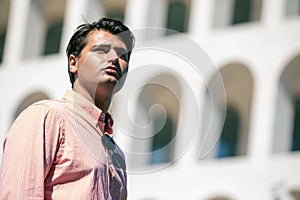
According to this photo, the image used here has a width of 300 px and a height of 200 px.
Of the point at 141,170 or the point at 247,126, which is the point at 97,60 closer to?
the point at 141,170

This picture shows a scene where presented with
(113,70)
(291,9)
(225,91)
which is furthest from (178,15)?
(113,70)

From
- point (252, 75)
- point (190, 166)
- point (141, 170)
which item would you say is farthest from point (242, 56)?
point (141, 170)

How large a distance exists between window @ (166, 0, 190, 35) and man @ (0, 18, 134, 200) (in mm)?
20366

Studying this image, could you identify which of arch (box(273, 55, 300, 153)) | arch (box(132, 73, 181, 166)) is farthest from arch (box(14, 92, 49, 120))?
arch (box(273, 55, 300, 153))

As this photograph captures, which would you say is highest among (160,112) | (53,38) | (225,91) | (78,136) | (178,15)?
(178,15)

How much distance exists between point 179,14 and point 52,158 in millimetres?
20920

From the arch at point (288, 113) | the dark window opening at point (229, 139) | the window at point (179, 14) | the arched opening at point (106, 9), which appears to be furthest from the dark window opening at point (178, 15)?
the arch at point (288, 113)

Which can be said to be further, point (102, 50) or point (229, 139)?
point (229, 139)

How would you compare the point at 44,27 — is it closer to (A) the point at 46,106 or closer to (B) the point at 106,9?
(B) the point at 106,9

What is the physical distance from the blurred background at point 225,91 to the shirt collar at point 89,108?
1582cm

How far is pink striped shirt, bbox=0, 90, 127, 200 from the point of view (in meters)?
4.09

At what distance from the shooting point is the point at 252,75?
22.6 metres

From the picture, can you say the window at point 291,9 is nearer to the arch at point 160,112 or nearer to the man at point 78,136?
the arch at point 160,112

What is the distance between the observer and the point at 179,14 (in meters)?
25.0
